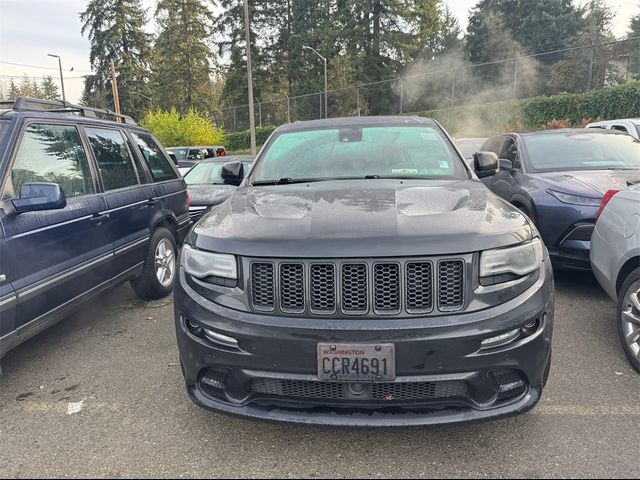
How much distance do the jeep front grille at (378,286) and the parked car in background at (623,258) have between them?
1832 millimetres

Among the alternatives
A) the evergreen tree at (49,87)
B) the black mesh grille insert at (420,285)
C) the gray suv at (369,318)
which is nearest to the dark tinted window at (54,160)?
the gray suv at (369,318)

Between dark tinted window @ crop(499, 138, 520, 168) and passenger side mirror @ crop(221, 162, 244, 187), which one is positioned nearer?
passenger side mirror @ crop(221, 162, 244, 187)

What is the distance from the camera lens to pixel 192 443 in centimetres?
253

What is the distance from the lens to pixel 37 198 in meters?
3.01

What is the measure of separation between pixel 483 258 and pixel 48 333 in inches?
146

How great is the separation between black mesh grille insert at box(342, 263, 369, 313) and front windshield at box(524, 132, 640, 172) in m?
4.14

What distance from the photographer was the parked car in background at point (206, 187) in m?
7.98

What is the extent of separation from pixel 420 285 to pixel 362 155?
1.63 m

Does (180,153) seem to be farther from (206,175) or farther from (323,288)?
(323,288)

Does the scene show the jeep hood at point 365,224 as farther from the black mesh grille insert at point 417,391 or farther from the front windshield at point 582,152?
the front windshield at point 582,152

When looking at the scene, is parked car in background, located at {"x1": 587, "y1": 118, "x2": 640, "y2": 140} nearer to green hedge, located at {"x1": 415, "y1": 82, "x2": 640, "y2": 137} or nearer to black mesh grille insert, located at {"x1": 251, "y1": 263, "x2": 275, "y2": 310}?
black mesh grille insert, located at {"x1": 251, "y1": 263, "x2": 275, "y2": 310}

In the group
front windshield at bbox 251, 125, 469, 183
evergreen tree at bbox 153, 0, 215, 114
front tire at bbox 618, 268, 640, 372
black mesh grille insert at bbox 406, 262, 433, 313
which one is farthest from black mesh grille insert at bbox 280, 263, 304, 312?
evergreen tree at bbox 153, 0, 215, 114

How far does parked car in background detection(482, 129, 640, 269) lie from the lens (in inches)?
178

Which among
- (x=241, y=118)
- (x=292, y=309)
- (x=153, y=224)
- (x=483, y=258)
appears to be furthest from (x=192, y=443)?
(x=241, y=118)
